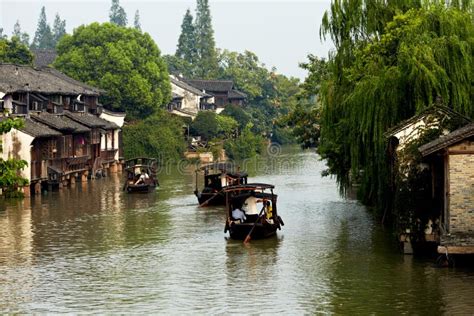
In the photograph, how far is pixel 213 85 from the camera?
13362 cm

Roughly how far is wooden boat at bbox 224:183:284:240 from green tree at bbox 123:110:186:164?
4421 cm

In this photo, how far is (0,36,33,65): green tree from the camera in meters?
87.5

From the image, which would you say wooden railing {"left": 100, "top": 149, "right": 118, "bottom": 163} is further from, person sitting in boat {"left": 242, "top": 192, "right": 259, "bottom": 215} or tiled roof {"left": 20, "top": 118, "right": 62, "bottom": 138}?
person sitting in boat {"left": 242, "top": 192, "right": 259, "bottom": 215}

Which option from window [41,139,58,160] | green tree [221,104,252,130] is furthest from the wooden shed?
green tree [221,104,252,130]

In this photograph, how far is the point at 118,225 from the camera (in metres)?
44.4

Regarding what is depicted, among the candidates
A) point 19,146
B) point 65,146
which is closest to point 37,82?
point 65,146

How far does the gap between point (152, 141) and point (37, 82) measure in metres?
16.2

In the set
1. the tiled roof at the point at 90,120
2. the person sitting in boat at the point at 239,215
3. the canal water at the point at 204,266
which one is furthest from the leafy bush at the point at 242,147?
the person sitting in boat at the point at 239,215

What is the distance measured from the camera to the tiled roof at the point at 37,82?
63.6 meters

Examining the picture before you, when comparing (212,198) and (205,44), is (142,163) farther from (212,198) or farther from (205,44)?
(205,44)

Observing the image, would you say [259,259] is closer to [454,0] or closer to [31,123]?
[454,0]

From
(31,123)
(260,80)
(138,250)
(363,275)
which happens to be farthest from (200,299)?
(260,80)

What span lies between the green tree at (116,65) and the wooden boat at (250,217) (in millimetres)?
49114

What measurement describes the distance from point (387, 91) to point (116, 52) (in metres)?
55.1
